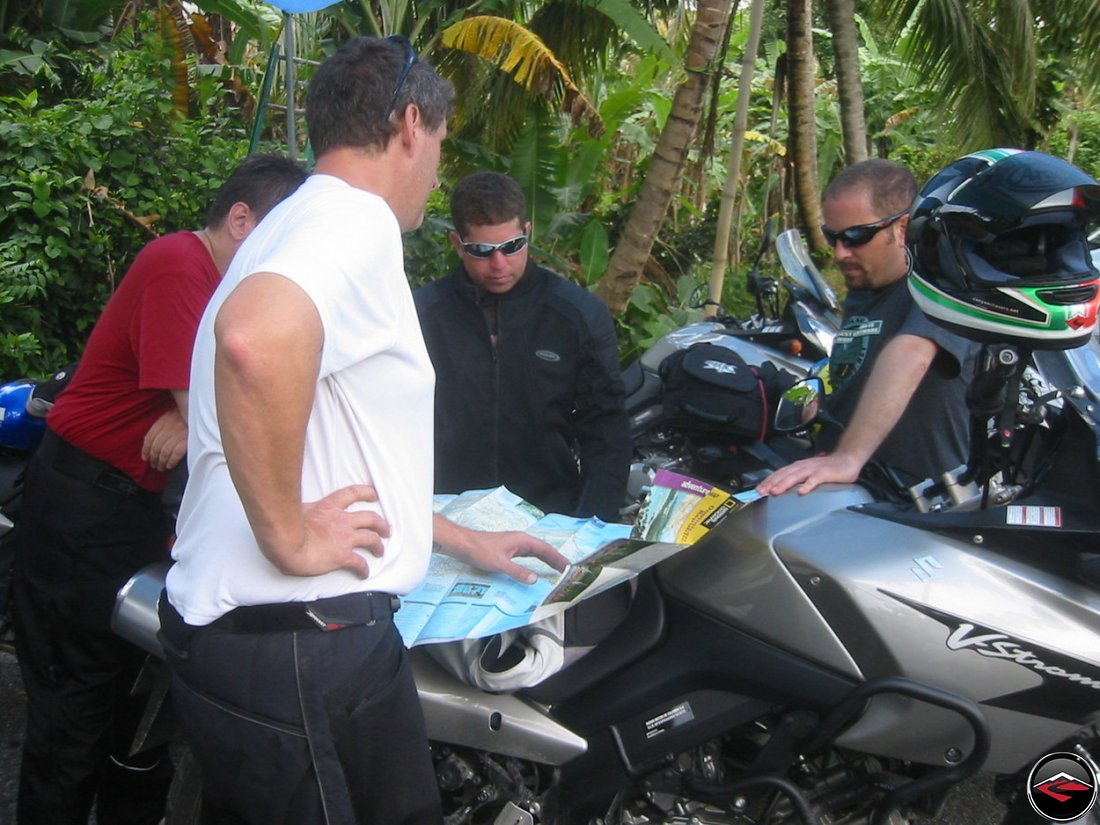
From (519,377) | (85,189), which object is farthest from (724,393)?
(85,189)

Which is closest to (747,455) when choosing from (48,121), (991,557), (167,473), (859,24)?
(991,557)

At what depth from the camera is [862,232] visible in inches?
113

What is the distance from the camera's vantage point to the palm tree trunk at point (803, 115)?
8484 millimetres

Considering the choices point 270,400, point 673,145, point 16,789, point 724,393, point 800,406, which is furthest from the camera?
point 673,145

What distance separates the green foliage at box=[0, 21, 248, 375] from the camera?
14.9 ft

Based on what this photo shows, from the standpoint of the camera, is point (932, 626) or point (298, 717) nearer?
point (298, 717)

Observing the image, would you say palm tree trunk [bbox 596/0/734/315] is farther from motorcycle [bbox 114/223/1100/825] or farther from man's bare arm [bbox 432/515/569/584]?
man's bare arm [bbox 432/515/569/584]

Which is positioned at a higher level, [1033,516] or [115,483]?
[1033,516]

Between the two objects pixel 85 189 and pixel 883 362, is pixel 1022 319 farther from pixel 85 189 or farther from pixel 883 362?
pixel 85 189

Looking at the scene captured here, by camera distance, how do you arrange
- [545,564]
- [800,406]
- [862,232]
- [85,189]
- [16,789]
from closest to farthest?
1. [545,564]
2. [800,406]
3. [862,232]
4. [16,789]
5. [85,189]

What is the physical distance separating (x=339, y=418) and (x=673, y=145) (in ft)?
17.1

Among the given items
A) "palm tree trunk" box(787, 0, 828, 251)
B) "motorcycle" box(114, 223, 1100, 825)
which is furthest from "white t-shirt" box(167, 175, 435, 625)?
"palm tree trunk" box(787, 0, 828, 251)

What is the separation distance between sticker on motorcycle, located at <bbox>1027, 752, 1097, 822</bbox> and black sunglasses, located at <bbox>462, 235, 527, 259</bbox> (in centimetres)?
194

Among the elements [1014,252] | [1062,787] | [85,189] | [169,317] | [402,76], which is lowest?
[85,189]
